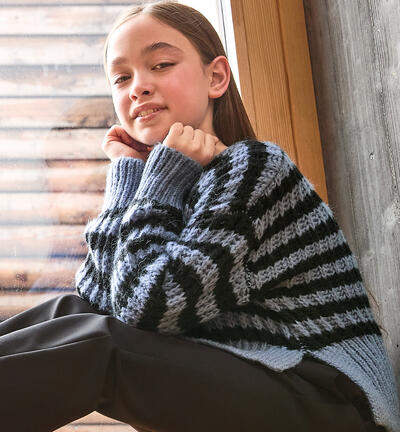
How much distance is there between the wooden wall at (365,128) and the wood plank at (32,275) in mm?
724

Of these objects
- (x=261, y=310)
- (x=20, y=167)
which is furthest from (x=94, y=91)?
(x=261, y=310)

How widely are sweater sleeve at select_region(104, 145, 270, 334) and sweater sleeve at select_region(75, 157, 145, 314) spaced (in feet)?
0.19

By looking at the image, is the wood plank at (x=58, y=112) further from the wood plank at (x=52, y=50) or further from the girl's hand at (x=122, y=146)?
the girl's hand at (x=122, y=146)

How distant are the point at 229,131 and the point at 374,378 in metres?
0.64

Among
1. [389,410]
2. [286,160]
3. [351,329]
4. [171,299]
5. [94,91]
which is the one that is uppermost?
[94,91]

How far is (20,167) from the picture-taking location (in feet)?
5.95

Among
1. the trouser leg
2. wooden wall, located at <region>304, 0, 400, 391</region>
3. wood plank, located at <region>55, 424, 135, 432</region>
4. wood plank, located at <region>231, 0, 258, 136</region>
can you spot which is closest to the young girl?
the trouser leg

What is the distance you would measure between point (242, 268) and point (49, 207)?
80cm

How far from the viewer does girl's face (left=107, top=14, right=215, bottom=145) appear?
1.43 meters

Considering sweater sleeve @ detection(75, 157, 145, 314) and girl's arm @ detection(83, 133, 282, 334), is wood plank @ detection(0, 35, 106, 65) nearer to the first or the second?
sweater sleeve @ detection(75, 157, 145, 314)

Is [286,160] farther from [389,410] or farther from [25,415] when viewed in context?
[25,415]

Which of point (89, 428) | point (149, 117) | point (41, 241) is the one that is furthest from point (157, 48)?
point (89, 428)

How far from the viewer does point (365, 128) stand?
1.59 metres

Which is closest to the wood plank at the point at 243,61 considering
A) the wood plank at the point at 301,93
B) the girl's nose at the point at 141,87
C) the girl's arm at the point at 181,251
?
the wood plank at the point at 301,93
